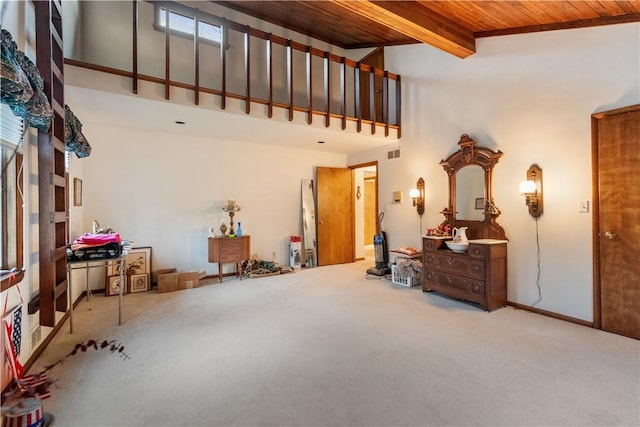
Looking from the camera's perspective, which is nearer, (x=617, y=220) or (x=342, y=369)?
(x=342, y=369)

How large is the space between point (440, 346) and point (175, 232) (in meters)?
4.26

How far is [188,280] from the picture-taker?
15.1ft

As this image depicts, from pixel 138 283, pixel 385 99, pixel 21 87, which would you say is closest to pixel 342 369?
pixel 21 87

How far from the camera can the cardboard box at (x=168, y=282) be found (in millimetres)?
4391

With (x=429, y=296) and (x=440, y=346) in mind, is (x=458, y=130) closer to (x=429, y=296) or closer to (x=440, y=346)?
(x=429, y=296)

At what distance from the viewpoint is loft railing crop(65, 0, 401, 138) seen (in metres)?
3.73

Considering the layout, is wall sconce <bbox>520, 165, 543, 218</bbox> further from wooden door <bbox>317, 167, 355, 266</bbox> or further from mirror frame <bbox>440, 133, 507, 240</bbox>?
wooden door <bbox>317, 167, 355, 266</bbox>

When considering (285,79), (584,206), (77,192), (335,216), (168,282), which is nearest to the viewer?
(584,206)

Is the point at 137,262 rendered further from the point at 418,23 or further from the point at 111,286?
the point at 418,23

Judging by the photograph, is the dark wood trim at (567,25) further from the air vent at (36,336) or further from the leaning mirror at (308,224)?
the air vent at (36,336)

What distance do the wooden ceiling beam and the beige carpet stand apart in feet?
10.4

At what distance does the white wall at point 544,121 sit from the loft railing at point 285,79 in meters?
1.03

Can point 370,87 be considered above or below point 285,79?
below

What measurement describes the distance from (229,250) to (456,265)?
136 inches
